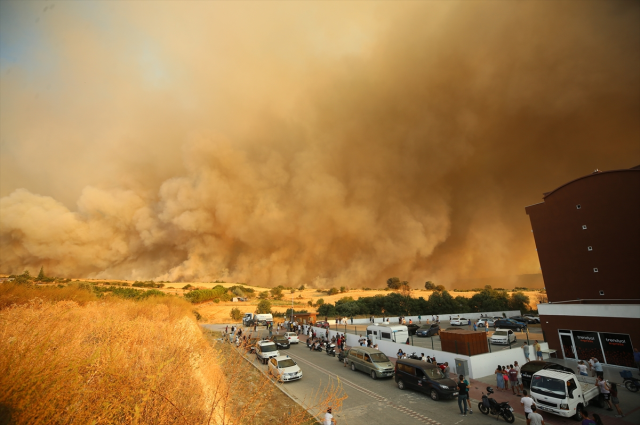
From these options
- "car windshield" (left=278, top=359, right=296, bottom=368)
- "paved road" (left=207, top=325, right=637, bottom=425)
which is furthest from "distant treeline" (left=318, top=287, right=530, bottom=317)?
"car windshield" (left=278, top=359, right=296, bottom=368)

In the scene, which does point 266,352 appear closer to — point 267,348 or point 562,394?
point 267,348

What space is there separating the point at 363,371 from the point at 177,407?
13039mm

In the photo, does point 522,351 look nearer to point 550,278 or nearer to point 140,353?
point 550,278

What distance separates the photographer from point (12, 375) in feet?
10.8

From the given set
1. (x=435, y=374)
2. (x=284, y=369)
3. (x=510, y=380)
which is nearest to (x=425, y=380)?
(x=435, y=374)

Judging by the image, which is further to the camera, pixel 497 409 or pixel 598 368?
pixel 598 368

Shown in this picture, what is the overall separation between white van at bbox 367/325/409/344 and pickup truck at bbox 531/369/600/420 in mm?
10515

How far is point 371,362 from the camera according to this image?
1463 cm

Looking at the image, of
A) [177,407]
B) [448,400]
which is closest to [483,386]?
[448,400]

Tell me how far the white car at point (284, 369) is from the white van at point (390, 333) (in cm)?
880

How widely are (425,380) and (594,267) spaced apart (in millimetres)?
13717

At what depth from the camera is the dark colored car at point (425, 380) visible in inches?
440

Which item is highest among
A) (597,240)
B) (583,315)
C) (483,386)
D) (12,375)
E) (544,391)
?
(597,240)

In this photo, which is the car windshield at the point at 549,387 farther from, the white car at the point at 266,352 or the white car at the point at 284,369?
the white car at the point at 266,352
